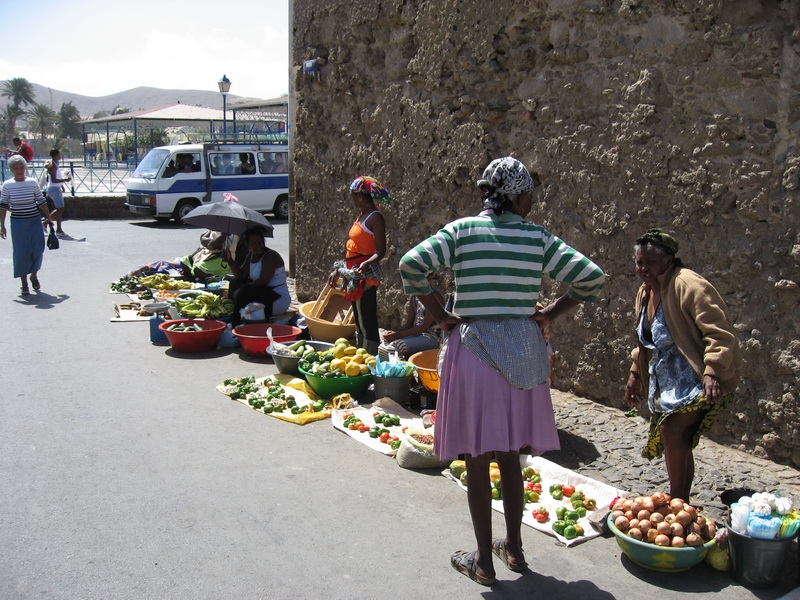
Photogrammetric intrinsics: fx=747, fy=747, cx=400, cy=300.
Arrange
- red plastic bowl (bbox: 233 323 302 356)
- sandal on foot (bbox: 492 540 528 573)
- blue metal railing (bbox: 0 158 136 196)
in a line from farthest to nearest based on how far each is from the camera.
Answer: blue metal railing (bbox: 0 158 136 196)
red plastic bowl (bbox: 233 323 302 356)
sandal on foot (bbox: 492 540 528 573)

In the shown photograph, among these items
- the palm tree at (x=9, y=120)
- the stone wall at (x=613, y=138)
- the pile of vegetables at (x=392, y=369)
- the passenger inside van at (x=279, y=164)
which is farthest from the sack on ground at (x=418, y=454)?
the palm tree at (x=9, y=120)

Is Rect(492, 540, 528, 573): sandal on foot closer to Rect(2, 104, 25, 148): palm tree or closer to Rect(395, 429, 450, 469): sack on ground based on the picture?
Rect(395, 429, 450, 469): sack on ground

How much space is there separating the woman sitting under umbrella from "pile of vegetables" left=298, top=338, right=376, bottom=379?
1.70 metres

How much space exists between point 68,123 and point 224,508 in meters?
95.2

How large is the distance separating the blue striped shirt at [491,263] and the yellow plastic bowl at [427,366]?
2.65 meters

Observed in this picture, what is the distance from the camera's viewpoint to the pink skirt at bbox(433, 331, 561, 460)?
3.45 m

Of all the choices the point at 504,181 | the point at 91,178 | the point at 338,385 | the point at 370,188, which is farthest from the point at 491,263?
the point at 91,178

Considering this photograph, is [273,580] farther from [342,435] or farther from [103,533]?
[342,435]

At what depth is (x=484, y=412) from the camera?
3.45 metres

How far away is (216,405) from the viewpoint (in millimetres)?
6348

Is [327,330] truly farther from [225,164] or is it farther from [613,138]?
[225,164]

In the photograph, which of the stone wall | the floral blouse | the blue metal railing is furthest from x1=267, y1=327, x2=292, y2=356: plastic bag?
the blue metal railing

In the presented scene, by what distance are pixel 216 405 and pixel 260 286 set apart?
94.6 inches

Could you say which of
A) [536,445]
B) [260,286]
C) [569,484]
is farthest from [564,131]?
[260,286]
